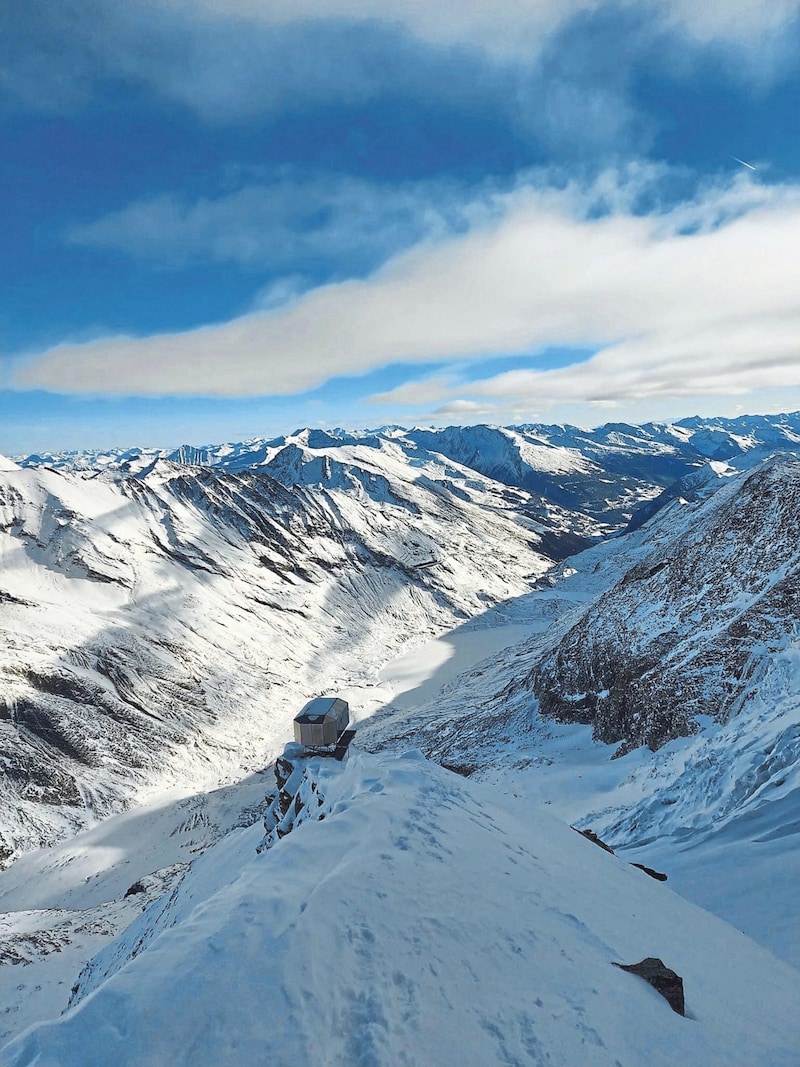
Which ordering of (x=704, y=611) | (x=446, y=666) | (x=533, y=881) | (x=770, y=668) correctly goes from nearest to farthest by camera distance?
(x=533, y=881) → (x=770, y=668) → (x=704, y=611) → (x=446, y=666)

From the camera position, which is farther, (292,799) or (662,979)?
(292,799)

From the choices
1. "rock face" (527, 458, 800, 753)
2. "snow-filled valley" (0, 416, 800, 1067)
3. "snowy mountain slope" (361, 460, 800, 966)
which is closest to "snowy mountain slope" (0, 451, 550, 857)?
"snow-filled valley" (0, 416, 800, 1067)

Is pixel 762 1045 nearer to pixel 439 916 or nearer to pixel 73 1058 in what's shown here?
pixel 439 916

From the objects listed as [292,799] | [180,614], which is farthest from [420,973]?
[180,614]

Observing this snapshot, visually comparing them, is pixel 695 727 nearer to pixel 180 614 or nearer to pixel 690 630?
pixel 690 630

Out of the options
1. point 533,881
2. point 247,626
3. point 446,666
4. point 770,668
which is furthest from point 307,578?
point 533,881

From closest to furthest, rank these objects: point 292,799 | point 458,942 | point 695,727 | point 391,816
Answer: point 458,942 → point 391,816 → point 292,799 → point 695,727

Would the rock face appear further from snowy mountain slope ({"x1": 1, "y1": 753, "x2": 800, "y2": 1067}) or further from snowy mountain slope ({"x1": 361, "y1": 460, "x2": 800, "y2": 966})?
snowy mountain slope ({"x1": 1, "y1": 753, "x2": 800, "y2": 1067})
